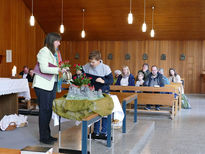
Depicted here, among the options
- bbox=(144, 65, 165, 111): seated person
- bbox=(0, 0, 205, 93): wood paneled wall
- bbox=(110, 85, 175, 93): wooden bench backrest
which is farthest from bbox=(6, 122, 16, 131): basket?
bbox=(0, 0, 205, 93): wood paneled wall

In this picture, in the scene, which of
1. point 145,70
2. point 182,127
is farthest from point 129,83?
point 182,127

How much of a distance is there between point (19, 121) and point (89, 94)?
2.44 meters

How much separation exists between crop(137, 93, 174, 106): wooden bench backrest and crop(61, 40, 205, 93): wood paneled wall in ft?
22.8

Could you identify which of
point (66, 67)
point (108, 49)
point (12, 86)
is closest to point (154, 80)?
point (12, 86)

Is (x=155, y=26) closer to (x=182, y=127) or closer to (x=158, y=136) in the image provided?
(x=182, y=127)

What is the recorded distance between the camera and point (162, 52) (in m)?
14.1

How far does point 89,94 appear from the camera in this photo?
3586mm

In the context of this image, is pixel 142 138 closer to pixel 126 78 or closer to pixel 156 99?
pixel 156 99

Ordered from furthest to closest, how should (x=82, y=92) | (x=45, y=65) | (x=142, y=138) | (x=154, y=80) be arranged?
(x=154, y=80) → (x=142, y=138) → (x=45, y=65) → (x=82, y=92)

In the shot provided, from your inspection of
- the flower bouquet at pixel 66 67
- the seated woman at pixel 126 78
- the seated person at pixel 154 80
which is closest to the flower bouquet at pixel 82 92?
the flower bouquet at pixel 66 67

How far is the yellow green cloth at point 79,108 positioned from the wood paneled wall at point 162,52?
35.6ft

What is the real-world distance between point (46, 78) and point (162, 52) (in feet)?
35.3

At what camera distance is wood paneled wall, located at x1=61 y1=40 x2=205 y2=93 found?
542 inches

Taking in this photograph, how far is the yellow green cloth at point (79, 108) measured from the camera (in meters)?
3.39
